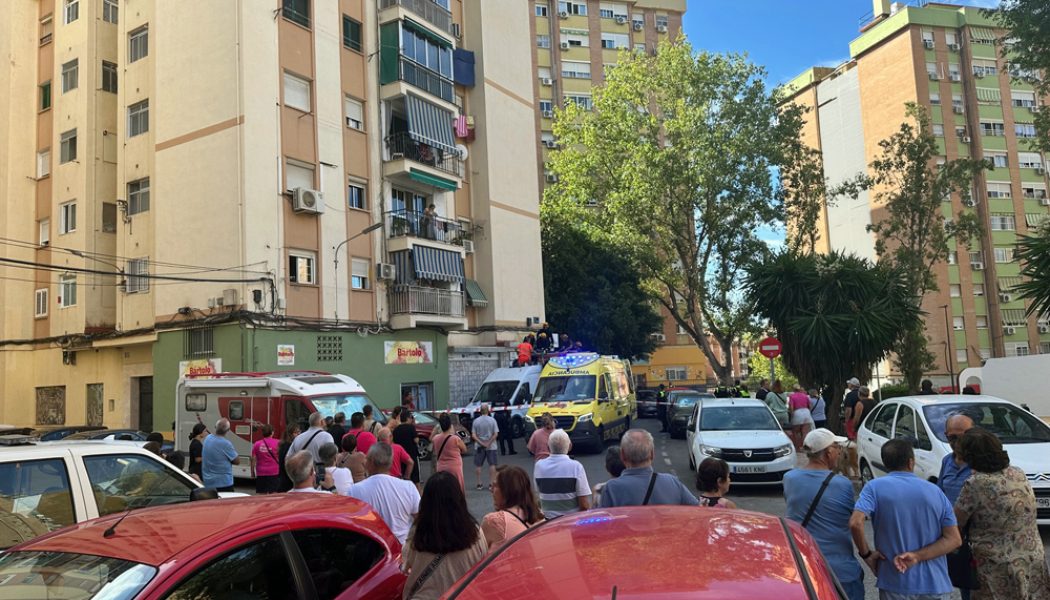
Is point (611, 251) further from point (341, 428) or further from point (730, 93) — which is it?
point (341, 428)

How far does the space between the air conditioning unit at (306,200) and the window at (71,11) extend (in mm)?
12427

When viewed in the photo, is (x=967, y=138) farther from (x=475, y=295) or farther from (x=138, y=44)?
(x=138, y=44)

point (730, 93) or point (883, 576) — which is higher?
point (730, 93)

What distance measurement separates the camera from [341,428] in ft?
40.2

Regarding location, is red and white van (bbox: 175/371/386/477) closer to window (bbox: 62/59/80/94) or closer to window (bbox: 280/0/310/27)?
window (bbox: 280/0/310/27)

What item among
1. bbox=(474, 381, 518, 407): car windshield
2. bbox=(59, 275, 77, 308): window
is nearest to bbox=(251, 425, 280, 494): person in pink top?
bbox=(474, 381, 518, 407): car windshield

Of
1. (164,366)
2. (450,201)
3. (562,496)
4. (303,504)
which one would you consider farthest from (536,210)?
(303,504)

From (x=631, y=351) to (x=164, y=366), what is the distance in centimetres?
2428

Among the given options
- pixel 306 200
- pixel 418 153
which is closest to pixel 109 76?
pixel 306 200

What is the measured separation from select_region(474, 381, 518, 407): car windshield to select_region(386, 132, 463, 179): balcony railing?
888 cm

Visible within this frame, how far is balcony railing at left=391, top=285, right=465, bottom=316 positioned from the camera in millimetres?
26375

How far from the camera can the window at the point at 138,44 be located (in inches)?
1009

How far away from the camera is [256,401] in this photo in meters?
16.2

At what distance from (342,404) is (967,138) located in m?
54.9
